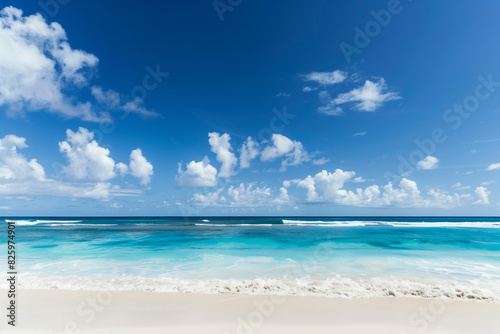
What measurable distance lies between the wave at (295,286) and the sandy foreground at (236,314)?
1.41ft

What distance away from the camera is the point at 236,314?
6.22 meters

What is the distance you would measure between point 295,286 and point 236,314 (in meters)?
2.91

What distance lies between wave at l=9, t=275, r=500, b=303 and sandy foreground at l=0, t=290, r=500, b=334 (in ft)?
1.41

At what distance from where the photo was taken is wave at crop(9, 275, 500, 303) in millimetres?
7629

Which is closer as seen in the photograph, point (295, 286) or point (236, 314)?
point (236, 314)

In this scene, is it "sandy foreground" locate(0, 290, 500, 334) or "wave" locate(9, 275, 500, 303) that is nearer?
"sandy foreground" locate(0, 290, 500, 334)

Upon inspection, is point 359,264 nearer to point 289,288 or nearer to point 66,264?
point 289,288

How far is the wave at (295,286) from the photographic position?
7.63 meters

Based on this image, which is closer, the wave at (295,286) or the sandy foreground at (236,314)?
the sandy foreground at (236,314)

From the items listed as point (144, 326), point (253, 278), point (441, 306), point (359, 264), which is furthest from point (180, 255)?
point (441, 306)

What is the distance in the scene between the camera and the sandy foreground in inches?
218

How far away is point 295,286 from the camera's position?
27.3ft

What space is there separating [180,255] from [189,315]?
878 cm

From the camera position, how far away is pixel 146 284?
857 cm
